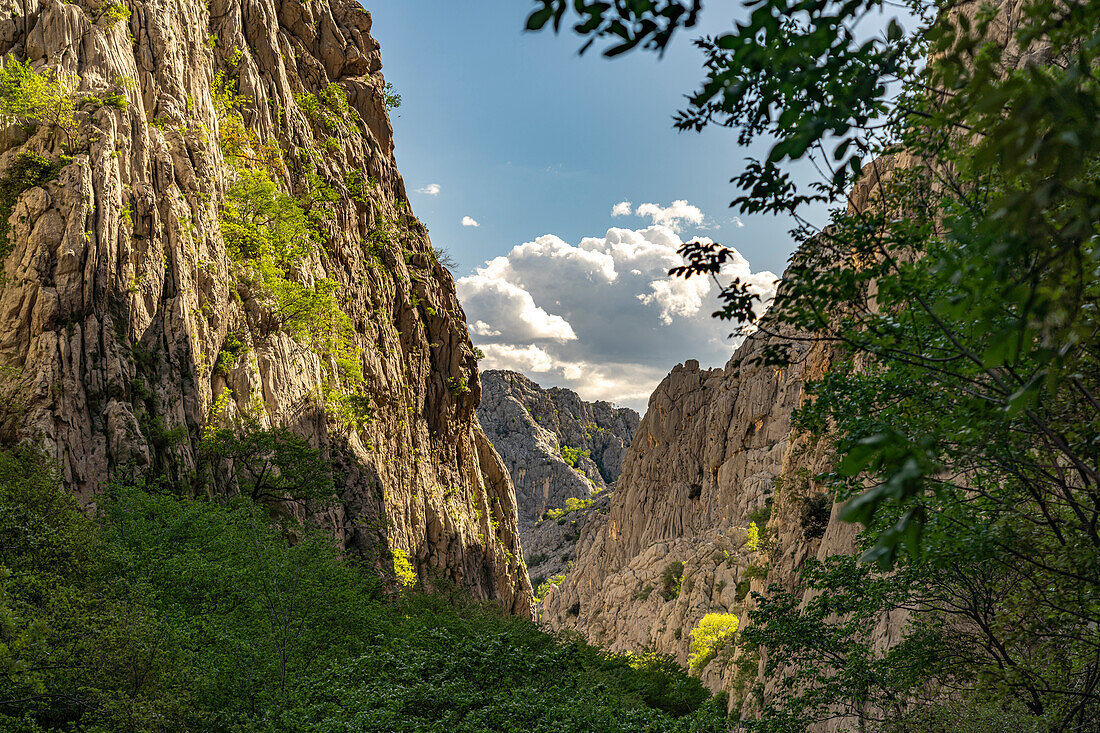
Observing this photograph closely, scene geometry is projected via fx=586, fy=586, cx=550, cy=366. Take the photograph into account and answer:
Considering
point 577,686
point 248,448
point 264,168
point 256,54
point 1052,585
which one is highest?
point 256,54

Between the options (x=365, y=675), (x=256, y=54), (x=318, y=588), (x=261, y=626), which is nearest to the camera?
(x=365, y=675)

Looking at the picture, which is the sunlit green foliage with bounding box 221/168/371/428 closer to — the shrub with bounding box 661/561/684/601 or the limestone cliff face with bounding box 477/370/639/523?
the shrub with bounding box 661/561/684/601

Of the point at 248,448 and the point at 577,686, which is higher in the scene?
the point at 248,448

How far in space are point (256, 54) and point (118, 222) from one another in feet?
62.9

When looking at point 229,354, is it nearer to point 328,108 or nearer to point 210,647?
point 210,647

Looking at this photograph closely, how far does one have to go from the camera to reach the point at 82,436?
1698cm

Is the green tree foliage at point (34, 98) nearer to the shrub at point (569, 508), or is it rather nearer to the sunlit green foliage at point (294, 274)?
the sunlit green foliage at point (294, 274)

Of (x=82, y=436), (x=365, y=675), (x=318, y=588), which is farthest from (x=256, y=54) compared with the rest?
(x=365, y=675)

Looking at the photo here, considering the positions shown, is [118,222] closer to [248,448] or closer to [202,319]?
[202,319]

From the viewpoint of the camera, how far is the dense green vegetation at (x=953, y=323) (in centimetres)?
213

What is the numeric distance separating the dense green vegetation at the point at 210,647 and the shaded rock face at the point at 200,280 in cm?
365

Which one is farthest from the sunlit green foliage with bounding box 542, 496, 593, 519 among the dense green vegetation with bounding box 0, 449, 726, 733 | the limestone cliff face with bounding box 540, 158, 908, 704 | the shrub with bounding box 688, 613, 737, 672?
the dense green vegetation with bounding box 0, 449, 726, 733

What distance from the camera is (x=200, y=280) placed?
78.4 ft

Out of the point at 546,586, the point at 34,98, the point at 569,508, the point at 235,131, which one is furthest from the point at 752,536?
the point at 569,508
